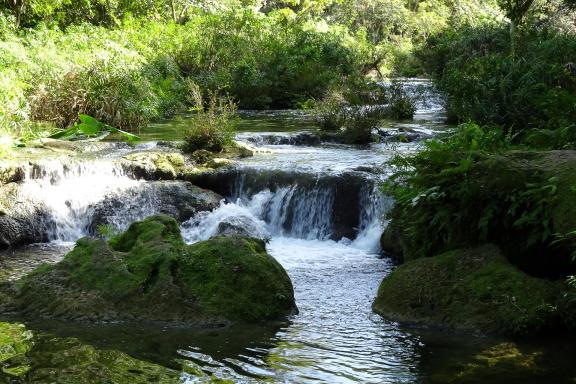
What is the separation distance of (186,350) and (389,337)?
1.79m

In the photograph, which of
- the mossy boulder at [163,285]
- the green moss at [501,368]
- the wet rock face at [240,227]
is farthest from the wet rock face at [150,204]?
the green moss at [501,368]

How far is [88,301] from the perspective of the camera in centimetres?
651

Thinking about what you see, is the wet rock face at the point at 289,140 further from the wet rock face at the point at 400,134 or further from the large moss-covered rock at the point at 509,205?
the large moss-covered rock at the point at 509,205

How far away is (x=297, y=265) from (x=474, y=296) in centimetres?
355

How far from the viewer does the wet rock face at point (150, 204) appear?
488 inches

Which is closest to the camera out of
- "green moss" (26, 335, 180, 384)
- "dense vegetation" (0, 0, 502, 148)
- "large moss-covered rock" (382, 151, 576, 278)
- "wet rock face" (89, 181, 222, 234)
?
"green moss" (26, 335, 180, 384)

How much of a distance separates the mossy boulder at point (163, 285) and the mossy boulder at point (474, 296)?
1135 mm

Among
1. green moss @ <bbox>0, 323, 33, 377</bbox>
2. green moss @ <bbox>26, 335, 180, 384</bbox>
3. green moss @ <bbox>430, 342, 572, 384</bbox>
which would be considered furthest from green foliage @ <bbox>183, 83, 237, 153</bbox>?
green moss @ <bbox>430, 342, 572, 384</bbox>

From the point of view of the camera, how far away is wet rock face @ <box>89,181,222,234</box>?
1240cm

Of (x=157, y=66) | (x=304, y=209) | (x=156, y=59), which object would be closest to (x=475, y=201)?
(x=304, y=209)

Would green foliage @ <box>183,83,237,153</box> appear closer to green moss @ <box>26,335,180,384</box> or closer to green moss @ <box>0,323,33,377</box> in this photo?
green moss @ <box>0,323,33,377</box>

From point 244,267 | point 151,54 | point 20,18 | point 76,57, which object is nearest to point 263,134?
point 76,57

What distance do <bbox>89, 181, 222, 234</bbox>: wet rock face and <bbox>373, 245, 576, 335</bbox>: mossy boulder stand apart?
5905 millimetres

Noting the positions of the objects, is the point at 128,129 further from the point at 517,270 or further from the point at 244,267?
the point at 517,270
